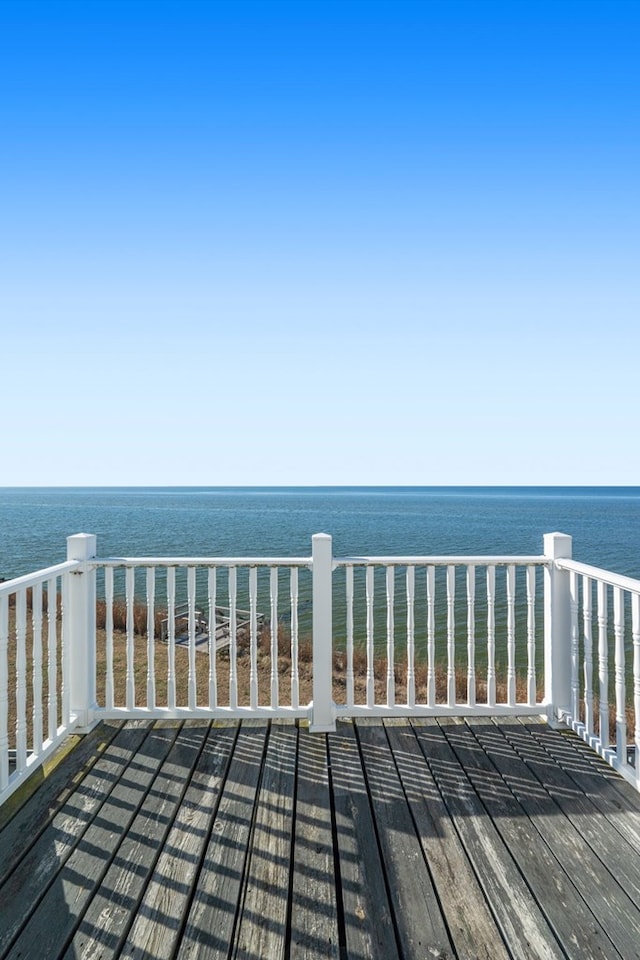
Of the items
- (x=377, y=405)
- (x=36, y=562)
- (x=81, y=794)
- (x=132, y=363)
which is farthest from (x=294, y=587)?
(x=377, y=405)

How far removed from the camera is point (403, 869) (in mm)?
1721

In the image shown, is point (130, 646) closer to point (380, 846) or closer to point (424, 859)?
point (380, 846)

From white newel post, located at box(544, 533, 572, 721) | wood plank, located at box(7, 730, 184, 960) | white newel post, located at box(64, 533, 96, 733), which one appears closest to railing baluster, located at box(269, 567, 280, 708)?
wood plank, located at box(7, 730, 184, 960)

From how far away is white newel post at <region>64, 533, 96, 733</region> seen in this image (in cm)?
293

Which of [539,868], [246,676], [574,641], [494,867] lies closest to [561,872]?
[539,868]

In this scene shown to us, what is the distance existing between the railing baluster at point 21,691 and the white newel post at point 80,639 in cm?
49

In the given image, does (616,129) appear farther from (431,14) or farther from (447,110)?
(431,14)

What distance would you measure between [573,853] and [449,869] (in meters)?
0.48

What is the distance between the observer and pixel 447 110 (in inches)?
232

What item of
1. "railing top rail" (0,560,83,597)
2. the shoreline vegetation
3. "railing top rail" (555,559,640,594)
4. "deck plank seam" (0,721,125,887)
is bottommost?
the shoreline vegetation

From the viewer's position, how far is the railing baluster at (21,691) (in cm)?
233

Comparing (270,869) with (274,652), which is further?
(274,652)

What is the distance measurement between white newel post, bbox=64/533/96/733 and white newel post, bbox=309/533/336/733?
52.0 inches

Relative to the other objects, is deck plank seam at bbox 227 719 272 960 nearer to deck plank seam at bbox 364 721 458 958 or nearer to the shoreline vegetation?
deck plank seam at bbox 364 721 458 958
